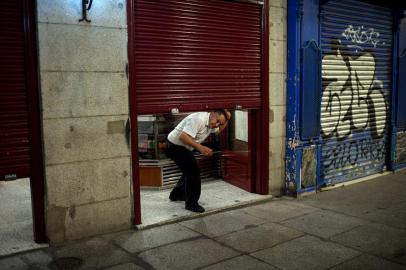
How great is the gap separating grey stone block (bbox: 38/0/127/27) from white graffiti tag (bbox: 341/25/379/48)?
13.9 ft

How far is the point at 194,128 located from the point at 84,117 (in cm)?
161

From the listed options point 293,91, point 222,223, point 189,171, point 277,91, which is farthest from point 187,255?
point 293,91

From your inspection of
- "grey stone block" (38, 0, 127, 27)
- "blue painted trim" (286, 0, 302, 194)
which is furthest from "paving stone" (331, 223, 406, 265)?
"grey stone block" (38, 0, 127, 27)

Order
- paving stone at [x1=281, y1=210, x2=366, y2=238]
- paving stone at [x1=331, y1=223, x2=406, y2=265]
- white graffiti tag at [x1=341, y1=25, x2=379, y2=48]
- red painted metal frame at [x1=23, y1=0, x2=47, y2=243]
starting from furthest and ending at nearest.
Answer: white graffiti tag at [x1=341, y1=25, x2=379, y2=48], paving stone at [x1=281, y1=210, x2=366, y2=238], paving stone at [x1=331, y1=223, x2=406, y2=265], red painted metal frame at [x1=23, y1=0, x2=47, y2=243]

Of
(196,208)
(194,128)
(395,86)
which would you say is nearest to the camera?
(194,128)

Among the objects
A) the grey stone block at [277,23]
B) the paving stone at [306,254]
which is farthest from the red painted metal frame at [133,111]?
the grey stone block at [277,23]

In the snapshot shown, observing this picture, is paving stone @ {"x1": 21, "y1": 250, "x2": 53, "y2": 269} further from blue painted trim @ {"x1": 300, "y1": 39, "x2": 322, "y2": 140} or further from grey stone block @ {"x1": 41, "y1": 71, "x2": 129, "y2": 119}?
blue painted trim @ {"x1": 300, "y1": 39, "x2": 322, "y2": 140}

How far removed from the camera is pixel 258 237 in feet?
16.4

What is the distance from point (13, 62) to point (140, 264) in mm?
2507

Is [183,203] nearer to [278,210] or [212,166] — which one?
[278,210]

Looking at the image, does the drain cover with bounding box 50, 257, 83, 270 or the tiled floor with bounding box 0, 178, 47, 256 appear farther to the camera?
the tiled floor with bounding box 0, 178, 47, 256

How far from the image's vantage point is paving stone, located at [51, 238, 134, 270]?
4273 mm

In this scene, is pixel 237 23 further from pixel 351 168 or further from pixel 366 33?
pixel 351 168

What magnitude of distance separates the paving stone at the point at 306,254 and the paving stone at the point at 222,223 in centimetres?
75
